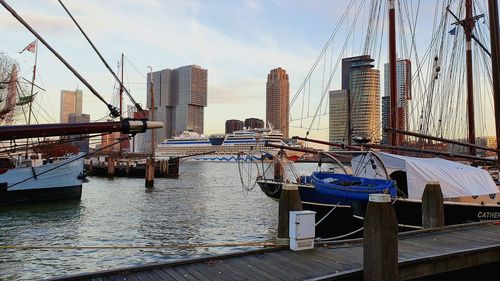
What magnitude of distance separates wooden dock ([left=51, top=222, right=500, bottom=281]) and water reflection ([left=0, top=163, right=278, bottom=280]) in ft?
21.4

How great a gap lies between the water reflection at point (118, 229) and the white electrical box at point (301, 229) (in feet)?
22.5

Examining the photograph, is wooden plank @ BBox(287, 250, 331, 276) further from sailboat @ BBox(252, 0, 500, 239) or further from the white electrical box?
sailboat @ BBox(252, 0, 500, 239)

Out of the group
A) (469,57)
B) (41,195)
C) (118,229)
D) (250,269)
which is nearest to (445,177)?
(250,269)

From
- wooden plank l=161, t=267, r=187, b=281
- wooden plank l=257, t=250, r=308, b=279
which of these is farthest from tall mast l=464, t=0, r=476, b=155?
wooden plank l=161, t=267, r=187, b=281

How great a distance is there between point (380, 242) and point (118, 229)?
16.2 metres

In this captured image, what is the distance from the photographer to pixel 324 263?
8.29 meters

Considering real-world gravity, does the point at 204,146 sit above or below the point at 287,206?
above

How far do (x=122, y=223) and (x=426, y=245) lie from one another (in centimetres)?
1697

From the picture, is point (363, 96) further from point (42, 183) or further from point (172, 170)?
point (172, 170)

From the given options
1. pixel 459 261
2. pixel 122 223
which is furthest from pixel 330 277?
pixel 122 223

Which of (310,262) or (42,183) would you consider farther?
(42,183)

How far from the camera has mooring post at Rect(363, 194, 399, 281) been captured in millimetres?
7469

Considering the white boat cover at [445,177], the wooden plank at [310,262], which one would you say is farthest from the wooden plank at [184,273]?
the white boat cover at [445,177]

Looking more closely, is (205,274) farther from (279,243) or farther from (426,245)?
(426,245)
